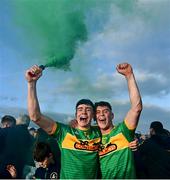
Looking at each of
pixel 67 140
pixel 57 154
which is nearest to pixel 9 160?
pixel 57 154

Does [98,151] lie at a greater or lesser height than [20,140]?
lesser

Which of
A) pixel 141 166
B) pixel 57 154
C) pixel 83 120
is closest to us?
pixel 83 120

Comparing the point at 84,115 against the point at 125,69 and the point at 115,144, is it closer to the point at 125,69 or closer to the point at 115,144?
the point at 115,144

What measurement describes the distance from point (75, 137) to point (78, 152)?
22 centimetres

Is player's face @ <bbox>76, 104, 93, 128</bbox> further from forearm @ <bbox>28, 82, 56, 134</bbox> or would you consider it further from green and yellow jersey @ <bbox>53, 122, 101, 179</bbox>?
forearm @ <bbox>28, 82, 56, 134</bbox>

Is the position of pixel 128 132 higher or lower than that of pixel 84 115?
lower

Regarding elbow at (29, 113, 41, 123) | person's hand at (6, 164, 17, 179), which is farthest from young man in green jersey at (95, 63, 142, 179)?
person's hand at (6, 164, 17, 179)

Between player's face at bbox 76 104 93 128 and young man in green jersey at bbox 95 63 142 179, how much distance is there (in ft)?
0.37

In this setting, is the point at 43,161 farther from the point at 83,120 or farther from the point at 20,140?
the point at 20,140

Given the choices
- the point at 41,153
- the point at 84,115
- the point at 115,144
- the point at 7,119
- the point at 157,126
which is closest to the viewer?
the point at 115,144

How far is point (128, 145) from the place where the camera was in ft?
14.8

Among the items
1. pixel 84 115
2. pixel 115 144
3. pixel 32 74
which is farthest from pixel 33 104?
pixel 115 144

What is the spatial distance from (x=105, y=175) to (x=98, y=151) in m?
0.30

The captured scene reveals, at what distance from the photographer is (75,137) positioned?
4.64 m
